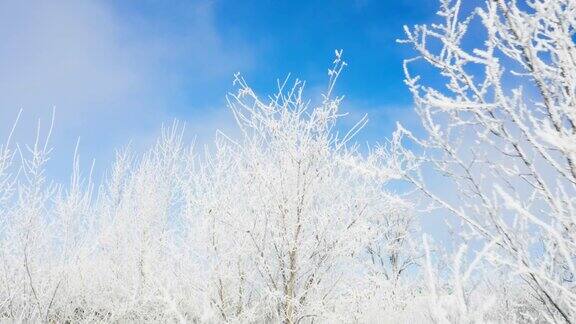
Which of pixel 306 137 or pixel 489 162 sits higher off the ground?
pixel 306 137

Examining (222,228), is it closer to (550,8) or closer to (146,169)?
(550,8)

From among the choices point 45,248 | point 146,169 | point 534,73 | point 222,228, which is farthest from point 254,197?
point 146,169

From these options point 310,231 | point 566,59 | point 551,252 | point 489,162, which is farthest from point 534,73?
point 310,231

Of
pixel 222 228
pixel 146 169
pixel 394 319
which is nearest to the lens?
pixel 222 228

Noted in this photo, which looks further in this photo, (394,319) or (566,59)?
(394,319)

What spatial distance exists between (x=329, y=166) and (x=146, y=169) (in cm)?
867

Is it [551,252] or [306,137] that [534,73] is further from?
[306,137]

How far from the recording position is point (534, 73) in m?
2.02

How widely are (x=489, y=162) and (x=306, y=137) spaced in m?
5.25

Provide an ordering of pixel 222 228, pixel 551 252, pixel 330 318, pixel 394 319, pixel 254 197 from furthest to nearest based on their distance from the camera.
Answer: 1. pixel 394 319
2. pixel 222 228
3. pixel 254 197
4. pixel 330 318
5. pixel 551 252

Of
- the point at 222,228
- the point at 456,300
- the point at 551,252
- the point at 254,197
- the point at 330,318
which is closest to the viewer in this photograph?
the point at 456,300

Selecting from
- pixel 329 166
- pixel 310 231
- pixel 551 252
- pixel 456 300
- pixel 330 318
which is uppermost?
pixel 329 166

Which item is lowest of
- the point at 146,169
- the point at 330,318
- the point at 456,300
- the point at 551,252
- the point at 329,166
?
the point at 456,300

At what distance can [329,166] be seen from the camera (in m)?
7.71
